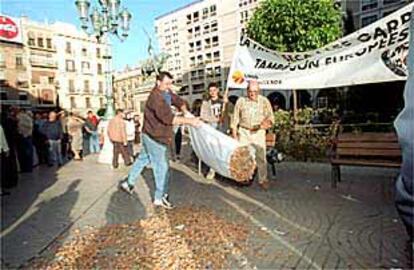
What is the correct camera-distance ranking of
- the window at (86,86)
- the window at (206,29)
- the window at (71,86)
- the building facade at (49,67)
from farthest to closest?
the window at (206,29), the window at (86,86), the window at (71,86), the building facade at (49,67)

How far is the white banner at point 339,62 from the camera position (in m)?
6.94

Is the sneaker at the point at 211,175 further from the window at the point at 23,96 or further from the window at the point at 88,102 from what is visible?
the window at the point at 88,102

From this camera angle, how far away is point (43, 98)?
2518 inches

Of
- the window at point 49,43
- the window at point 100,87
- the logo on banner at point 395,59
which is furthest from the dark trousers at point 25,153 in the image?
the window at point 100,87

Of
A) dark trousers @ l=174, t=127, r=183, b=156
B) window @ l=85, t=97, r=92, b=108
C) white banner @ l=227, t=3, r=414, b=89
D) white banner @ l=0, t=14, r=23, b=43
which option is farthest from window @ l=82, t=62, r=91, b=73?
white banner @ l=227, t=3, r=414, b=89

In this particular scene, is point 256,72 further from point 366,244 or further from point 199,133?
point 366,244

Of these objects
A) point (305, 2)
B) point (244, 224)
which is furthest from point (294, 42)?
point (244, 224)

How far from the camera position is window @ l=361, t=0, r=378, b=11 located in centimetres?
4777

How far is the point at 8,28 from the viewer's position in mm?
59656

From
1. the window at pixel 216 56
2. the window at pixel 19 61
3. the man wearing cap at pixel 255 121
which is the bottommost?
the man wearing cap at pixel 255 121

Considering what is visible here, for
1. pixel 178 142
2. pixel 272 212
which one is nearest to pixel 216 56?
pixel 178 142

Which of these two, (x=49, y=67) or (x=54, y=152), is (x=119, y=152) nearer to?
(x=54, y=152)

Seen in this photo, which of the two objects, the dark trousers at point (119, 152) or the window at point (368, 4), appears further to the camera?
the window at point (368, 4)

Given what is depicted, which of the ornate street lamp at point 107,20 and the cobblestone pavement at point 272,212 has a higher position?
the ornate street lamp at point 107,20
